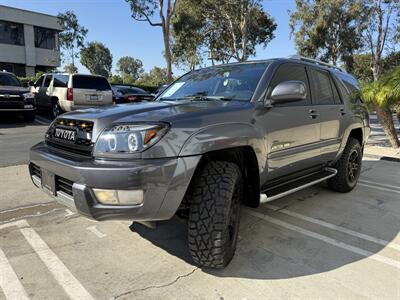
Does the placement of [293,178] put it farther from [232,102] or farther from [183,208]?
[183,208]

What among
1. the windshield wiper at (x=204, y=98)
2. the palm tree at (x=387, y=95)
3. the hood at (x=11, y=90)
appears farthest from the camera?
the hood at (x=11, y=90)

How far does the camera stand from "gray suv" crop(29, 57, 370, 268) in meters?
2.57

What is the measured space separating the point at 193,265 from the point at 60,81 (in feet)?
36.6

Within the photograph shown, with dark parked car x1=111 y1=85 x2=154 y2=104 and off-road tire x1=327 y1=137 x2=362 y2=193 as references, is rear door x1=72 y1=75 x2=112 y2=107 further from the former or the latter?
off-road tire x1=327 y1=137 x2=362 y2=193

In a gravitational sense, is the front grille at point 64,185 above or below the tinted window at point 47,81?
below

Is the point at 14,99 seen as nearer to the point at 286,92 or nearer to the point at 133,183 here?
the point at 286,92

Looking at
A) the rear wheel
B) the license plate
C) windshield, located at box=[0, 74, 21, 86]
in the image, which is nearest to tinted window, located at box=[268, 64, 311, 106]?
the license plate

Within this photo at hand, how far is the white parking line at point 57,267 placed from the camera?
2674mm

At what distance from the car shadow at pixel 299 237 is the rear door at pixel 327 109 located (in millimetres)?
706

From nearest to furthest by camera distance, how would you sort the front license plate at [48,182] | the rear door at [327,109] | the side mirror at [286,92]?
1. the front license plate at [48,182]
2. the side mirror at [286,92]
3. the rear door at [327,109]

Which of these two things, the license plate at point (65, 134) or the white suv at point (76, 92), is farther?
the white suv at point (76, 92)

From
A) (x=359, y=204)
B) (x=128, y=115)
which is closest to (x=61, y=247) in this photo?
(x=128, y=115)

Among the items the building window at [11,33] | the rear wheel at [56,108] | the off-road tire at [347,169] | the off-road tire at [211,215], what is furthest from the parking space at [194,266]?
the building window at [11,33]

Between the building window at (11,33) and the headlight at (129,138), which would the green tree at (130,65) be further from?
the headlight at (129,138)
